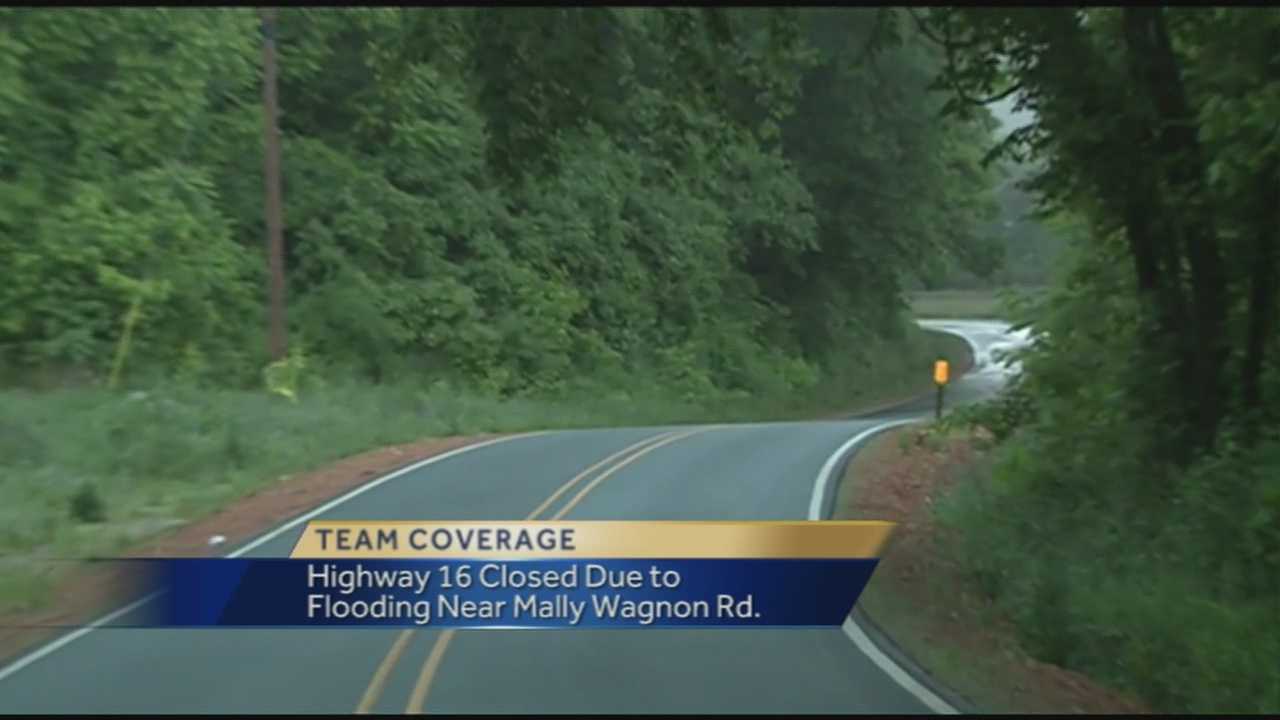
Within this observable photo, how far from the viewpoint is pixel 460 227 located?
1458 inches

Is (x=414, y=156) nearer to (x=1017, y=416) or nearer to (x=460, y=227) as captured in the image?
(x=460, y=227)

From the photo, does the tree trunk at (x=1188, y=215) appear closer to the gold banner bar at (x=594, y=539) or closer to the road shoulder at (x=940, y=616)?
the road shoulder at (x=940, y=616)

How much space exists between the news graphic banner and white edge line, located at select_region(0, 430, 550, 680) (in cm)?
30

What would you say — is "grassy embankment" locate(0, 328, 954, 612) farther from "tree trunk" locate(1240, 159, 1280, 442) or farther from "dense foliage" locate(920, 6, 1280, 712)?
"tree trunk" locate(1240, 159, 1280, 442)

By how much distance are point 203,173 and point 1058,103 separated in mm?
22899

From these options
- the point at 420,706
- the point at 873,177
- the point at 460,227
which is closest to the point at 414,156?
the point at 460,227

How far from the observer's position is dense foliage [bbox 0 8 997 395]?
27.6 metres

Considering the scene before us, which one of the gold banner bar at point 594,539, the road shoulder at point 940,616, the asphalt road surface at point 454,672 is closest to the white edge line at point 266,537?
the asphalt road surface at point 454,672

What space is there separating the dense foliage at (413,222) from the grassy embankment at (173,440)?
2137mm

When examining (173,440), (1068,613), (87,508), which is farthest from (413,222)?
(1068,613)

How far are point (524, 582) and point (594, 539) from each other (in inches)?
90.6

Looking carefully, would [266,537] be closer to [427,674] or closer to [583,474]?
[583,474]

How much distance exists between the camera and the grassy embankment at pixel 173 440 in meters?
15.2

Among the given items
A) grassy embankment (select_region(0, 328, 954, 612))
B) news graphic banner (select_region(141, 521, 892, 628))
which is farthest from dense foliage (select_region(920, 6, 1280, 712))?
grassy embankment (select_region(0, 328, 954, 612))
